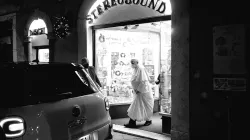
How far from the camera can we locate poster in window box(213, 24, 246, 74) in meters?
5.16

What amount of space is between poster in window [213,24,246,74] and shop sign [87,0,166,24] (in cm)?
195

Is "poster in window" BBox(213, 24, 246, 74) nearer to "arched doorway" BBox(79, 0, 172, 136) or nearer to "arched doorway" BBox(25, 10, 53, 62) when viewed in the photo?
"arched doorway" BBox(79, 0, 172, 136)

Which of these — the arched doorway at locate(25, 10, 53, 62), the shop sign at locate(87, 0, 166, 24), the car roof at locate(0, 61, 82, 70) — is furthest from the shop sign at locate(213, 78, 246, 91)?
the arched doorway at locate(25, 10, 53, 62)

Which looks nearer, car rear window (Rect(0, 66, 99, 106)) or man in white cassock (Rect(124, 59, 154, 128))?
car rear window (Rect(0, 66, 99, 106))

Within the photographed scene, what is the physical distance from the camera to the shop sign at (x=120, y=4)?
23.0ft

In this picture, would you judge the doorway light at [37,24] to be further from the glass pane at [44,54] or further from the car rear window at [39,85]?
the car rear window at [39,85]

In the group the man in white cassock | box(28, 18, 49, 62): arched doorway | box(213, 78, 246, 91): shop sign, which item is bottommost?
the man in white cassock

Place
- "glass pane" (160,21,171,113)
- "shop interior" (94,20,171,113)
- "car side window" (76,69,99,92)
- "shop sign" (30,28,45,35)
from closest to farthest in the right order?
"car side window" (76,69,99,92) < "glass pane" (160,21,171,113) < "shop interior" (94,20,171,113) < "shop sign" (30,28,45,35)

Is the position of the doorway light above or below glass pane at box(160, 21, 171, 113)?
above

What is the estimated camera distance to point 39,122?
9.54 ft

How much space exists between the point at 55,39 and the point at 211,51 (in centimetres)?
659

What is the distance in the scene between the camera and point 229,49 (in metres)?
5.28

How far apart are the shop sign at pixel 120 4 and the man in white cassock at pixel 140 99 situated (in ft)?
5.48

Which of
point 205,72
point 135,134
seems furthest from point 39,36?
point 205,72
